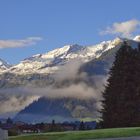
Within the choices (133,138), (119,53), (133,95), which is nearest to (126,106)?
(133,95)

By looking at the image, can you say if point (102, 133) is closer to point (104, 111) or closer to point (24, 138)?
point (24, 138)

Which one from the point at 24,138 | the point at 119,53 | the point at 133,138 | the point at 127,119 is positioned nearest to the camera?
the point at 133,138

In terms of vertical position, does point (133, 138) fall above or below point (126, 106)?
below

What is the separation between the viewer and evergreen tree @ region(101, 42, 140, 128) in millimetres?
75125

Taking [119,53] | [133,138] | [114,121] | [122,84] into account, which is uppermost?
[119,53]

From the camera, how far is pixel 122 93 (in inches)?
3039

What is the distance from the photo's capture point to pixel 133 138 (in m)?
33.9

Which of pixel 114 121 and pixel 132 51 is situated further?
pixel 132 51

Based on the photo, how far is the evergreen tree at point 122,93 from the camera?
246 feet

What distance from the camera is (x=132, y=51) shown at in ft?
265

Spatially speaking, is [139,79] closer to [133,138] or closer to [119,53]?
[119,53]

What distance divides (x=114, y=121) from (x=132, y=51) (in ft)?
39.2

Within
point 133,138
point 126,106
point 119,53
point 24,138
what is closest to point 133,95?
point 126,106

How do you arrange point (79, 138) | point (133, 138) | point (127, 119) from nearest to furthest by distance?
1. point (133, 138)
2. point (79, 138)
3. point (127, 119)
